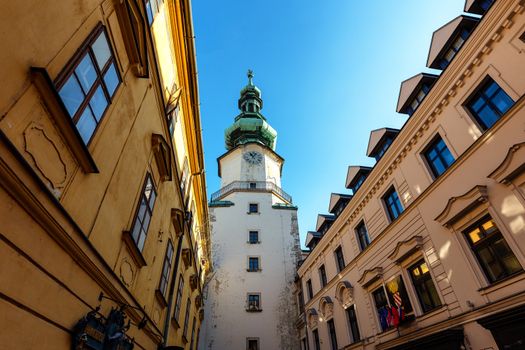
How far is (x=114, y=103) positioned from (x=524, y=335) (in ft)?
32.9

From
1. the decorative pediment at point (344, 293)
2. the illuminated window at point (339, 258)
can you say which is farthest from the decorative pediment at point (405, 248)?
the illuminated window at point (339, 258)

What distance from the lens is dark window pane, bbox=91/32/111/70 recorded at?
4.88 metres

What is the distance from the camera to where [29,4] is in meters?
3.28

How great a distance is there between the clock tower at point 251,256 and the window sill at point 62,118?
892 inches

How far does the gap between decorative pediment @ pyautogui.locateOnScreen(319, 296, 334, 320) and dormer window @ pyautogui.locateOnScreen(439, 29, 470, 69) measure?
1336cm

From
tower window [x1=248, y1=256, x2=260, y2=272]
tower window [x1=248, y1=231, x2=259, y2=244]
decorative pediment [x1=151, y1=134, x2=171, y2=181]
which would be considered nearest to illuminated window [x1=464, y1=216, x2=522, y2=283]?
decorative pediment [x1=151, y1=134, x2=171, y2=181]

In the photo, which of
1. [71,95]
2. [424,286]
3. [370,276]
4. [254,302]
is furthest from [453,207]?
[254,302]

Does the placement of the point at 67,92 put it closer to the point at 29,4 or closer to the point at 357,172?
the point at 29,4

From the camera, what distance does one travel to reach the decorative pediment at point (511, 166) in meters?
7.27

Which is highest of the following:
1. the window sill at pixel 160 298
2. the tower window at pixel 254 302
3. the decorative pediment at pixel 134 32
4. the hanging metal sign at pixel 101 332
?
the tower window at pixel 254 302

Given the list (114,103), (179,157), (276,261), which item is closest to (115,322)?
(114,103)

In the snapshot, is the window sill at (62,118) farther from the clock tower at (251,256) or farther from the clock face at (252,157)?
the clock face at (252,157)

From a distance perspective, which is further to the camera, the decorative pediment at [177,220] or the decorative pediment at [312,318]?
the decorative pediment at [312,318]

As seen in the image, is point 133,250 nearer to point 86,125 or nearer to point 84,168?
point 84,168
